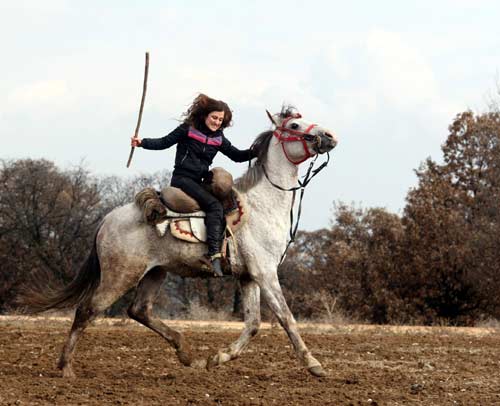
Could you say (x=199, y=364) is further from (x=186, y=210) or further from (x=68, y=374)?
(x=186, y=210)

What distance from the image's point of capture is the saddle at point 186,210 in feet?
27.0

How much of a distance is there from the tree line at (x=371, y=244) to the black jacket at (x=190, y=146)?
36.9ft

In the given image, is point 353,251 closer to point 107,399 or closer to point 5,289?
point 5,289

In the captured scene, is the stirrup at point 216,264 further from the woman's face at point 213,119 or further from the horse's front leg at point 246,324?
the woman's face at point 213,119

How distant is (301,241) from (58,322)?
89.1 feet

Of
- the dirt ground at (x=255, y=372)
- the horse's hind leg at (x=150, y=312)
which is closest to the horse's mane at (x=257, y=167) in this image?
the horse's hind leg at (x=150, y=312)

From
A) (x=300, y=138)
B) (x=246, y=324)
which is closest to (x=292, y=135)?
(x=300, y=138)

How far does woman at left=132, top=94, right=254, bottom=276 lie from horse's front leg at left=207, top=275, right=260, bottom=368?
1.43ft

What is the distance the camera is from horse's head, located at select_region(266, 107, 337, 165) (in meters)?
8.41

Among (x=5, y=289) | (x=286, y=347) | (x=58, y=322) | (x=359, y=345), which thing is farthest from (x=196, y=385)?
(x=5, y=289)

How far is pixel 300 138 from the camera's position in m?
8.52

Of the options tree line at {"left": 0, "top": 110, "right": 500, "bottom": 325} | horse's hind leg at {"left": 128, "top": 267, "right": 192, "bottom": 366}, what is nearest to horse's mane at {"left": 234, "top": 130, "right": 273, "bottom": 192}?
horse's hind leg at {"left": 128, "top": 267, "right": 192, "bottom": 366}

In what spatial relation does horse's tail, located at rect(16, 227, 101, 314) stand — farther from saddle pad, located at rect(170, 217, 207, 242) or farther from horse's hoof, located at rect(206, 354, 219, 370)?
horse's hoof, located at rect(206, 354, 219, 370)

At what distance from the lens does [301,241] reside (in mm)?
42344
